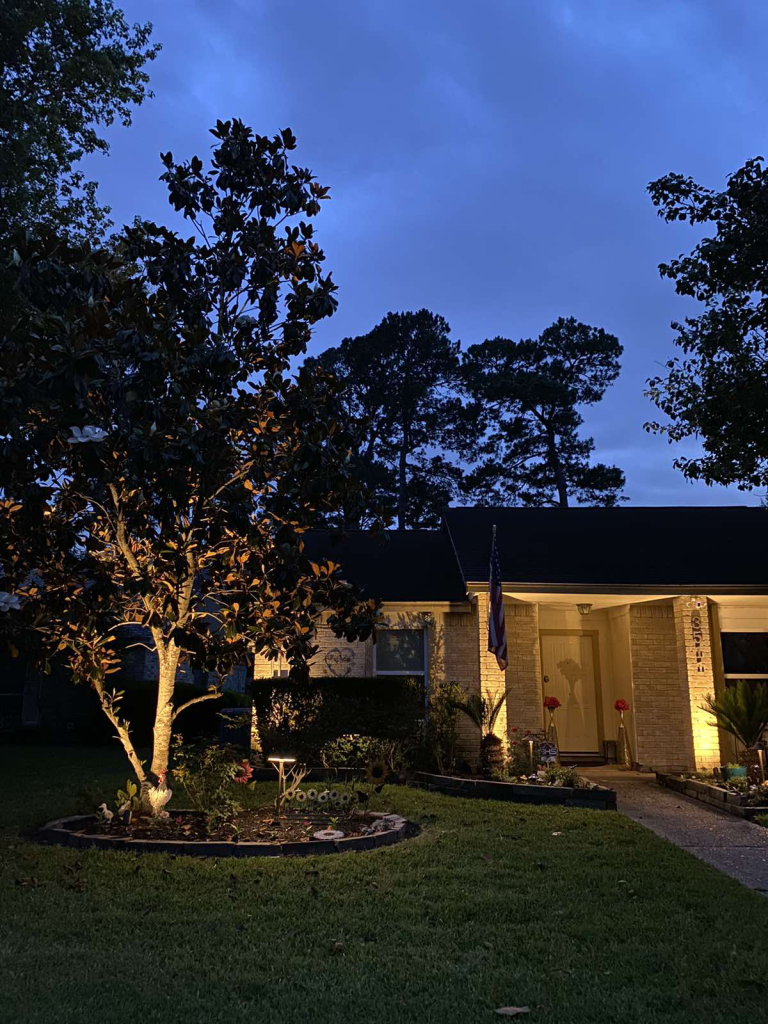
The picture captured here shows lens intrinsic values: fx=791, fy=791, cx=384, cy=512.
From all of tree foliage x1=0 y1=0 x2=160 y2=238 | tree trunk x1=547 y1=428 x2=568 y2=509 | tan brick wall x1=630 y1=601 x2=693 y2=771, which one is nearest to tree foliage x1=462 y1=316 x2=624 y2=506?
tree trunk x1=547 y1=428 x2=568 y2=509

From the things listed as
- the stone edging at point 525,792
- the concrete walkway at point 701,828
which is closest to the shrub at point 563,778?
the stone edging at point 525,792

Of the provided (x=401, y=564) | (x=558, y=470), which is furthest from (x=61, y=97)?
(x=558, y=470)

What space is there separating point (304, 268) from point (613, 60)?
150916 mm

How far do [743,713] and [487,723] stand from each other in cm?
376

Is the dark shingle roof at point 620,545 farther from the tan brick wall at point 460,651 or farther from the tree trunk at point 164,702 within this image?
the tree trunk at point 164,702

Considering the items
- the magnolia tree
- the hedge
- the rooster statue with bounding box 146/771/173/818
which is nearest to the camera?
the magnolia tree

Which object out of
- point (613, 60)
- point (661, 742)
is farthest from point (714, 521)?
point (613, 60)

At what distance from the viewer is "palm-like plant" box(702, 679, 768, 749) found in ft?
37.7

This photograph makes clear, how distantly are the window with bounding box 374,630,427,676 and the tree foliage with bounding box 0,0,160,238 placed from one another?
898cm

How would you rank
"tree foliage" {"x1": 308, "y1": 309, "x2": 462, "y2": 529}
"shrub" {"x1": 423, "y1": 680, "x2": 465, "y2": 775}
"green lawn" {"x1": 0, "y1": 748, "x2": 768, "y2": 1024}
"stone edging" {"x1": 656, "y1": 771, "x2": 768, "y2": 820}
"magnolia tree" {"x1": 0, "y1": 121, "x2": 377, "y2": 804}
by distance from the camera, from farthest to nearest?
"tree foliage" {"x1": 308, "y1": 309, "x2": 462, "y2": 529}, "shrub" {"x1": 423, "y1": 680, "x2": 465, "y2": 775}, "stone edging" {"x1": 656, "y1": 771, "x2": 768, "y2": 820}, "magnolia tree" {"x1": 0, "y1": 121, "x2": 377, "y2": 804}, "green lawn" {"x1": 0, "y1": 748, "x2": 768, "y2": 1024}

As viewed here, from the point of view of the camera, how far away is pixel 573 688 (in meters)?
15.3

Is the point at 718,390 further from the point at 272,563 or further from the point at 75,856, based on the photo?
the point at 75,856

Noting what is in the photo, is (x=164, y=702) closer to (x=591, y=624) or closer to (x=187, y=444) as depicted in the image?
(x=187, y=444)

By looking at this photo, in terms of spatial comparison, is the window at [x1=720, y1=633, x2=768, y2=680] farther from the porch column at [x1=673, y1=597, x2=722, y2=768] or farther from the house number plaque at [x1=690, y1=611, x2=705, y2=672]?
the house number plaque at [x1=690, y1=611, x2=705, y2=672]
